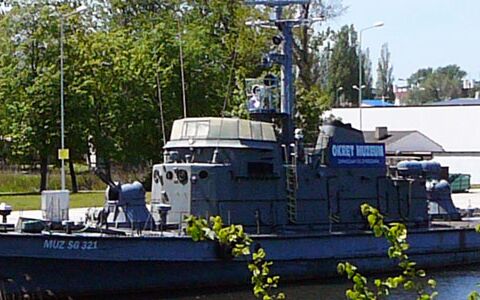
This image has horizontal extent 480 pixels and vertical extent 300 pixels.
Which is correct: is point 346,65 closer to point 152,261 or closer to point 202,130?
point 202,130

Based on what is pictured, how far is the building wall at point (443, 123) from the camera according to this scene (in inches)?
2800

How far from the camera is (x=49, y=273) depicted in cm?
2362

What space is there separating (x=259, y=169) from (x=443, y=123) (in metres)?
48.2

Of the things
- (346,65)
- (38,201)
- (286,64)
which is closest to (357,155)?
(286,64)

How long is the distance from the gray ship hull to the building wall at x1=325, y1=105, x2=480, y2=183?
42.8 meters

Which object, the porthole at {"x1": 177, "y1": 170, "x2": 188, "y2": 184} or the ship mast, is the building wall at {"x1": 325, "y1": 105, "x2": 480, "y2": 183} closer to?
the ship mast

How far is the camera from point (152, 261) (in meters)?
24.6

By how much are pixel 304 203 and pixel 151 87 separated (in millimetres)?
31170

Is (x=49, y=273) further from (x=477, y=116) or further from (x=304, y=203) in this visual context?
(x=477, y=116)

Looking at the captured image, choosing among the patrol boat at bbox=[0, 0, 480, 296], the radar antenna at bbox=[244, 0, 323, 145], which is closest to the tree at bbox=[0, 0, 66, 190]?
the patrol boat at bbox=[0, 0, 480, 296]

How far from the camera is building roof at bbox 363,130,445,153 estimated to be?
6838cm

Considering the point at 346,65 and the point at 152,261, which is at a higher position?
the point at 346,65

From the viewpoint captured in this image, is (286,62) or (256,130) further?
(286,62)

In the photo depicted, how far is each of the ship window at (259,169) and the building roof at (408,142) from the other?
137ft
